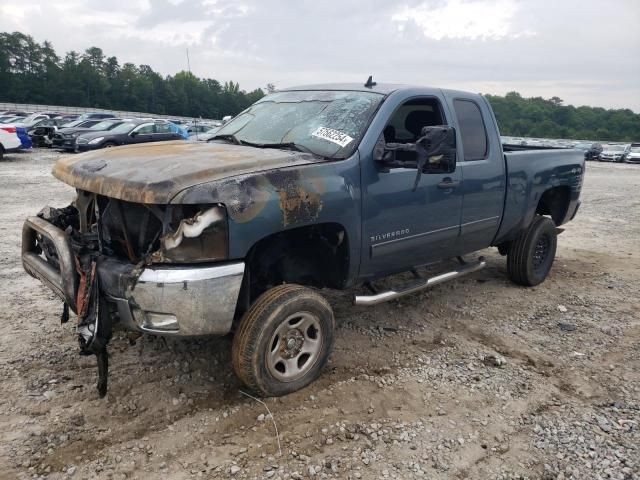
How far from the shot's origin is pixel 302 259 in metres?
3.69

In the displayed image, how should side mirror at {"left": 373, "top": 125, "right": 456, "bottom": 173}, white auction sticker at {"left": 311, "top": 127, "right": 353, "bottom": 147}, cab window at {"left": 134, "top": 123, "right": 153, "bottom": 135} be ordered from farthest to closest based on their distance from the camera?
cab window at {"left": 134, "top": 123, "right": 153, "bottom": 135}, white auction sticker at {"left": 311, "top": 127, "right": 353, "bottom": 147}, side mirror at {"left": 373, "top": 125, "right": 456, "bottom": 173}

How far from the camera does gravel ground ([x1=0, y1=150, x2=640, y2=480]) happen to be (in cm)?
273

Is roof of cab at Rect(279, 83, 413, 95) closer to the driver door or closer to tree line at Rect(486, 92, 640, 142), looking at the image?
the driver door

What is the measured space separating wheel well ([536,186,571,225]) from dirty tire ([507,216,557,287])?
1.07 feet

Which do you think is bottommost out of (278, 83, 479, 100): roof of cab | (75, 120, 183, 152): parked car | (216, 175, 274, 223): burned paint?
(75, 120, 183, 152): parked car

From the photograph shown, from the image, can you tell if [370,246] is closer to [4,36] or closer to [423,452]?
[423,452]

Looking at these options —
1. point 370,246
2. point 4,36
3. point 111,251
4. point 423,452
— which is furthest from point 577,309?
point 4,36

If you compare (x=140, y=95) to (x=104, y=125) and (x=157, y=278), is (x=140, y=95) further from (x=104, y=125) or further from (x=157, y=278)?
(x=157, y=278)

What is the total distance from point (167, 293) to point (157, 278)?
0.32 ft

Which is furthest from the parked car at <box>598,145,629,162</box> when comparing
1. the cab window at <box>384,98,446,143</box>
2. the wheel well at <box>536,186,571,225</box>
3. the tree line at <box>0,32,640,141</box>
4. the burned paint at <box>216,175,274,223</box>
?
the burned paint at <box>216,175,274,223</box>

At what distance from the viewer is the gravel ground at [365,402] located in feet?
8.95

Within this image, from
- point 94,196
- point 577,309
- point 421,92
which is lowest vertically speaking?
point 577,309

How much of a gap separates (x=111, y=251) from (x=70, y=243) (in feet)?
0.80

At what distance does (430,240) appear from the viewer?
13.6 ft
